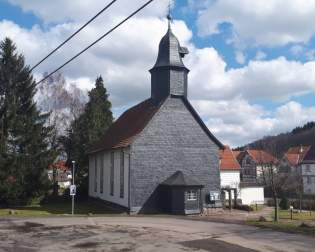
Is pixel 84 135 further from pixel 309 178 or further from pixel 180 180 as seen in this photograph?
pixel 309 178

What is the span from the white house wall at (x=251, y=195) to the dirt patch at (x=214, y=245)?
136 ft

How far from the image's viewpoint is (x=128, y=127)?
41.2 metres

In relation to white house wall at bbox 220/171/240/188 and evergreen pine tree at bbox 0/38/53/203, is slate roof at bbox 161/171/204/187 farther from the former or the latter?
white house wall at bbox 220/171/240/188

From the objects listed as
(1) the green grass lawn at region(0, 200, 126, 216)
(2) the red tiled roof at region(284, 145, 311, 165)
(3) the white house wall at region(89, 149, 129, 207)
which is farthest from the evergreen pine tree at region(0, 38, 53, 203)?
(2) the red tiled roof at region(284, 145, 311, 165)

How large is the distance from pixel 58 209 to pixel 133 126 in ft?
32.0

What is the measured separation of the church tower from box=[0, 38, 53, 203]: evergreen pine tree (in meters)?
11.8

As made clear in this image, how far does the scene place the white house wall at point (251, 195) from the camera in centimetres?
5962

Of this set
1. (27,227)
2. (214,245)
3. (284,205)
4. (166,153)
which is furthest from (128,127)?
(214,245)

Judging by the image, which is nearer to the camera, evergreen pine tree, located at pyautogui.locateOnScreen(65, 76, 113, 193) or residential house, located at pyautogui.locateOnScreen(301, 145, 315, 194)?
evergreen pine tree, located at pyautogui.locateOnScreen(65, 76, 113, 193)

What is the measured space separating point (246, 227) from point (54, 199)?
27.8 m

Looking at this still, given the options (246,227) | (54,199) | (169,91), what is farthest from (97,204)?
(246,227)

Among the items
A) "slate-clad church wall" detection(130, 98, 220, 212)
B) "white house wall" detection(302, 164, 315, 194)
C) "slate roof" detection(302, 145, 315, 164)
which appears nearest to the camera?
"slate-clad church wall" detection(130, 98, 220, 212)

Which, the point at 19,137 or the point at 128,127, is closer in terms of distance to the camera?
the point at 128,127

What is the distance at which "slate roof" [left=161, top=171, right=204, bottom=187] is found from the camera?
3469 cm
